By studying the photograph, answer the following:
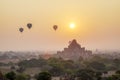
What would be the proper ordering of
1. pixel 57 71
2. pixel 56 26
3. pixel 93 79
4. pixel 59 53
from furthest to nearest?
1. pixel 59 53
2. pixel 56 26
3. pixel 57 71
4. pixel 93 79

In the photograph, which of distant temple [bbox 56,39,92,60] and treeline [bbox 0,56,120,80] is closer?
treeline [bbox 0,56,120,80]

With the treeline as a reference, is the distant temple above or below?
above

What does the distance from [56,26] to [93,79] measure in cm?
3798

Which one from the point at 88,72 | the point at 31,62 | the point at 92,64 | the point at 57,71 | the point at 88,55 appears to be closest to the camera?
the point at 88,72

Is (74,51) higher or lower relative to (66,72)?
higher

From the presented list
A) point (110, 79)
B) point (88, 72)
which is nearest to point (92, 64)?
point (88, 72)

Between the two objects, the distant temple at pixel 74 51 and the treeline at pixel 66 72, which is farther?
the distant temple at pixel 74 51

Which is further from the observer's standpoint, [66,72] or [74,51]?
[74,51]

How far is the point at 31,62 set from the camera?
392 ft

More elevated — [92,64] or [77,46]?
[77,46]

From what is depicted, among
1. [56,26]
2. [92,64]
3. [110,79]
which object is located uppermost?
[56,26]

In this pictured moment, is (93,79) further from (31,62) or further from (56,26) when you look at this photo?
(31,62)

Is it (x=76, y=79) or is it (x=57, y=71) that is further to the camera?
(x=57, y=71)

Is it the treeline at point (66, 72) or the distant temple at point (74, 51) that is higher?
the distant temple at point (74, 51)
